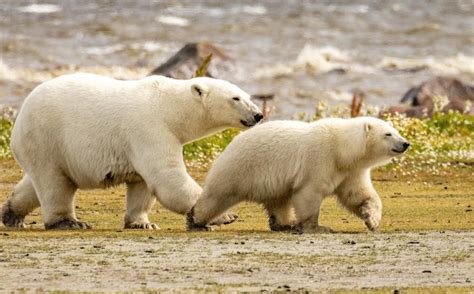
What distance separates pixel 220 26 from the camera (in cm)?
6238

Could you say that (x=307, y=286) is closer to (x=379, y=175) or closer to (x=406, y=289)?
(x=406, y=289)

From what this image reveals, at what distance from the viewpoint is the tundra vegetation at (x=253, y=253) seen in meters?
10.2

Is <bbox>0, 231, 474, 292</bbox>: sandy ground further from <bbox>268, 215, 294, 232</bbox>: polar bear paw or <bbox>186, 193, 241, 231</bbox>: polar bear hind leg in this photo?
<bbox>268, 215, 294, 232</bbox>: polar bear paw

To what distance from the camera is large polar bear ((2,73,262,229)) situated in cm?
1361

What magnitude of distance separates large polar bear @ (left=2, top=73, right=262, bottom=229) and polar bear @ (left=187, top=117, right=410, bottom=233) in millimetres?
238

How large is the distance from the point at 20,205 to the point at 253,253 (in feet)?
11.5

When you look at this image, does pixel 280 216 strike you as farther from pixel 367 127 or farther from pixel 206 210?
pixel 367 127

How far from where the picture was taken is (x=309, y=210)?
13.3m

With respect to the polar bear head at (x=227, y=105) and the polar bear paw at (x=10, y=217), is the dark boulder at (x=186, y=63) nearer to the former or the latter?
the polar bear paw at (x=10, y=217)

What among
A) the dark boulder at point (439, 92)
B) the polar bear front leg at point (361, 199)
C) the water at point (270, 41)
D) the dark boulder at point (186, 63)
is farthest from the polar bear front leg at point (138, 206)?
the water at point (270, 41)

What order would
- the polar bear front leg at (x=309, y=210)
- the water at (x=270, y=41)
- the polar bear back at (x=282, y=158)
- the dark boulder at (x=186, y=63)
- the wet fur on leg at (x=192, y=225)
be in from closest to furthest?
the polar bear front leg at (x=309, y=210) < the polar bear back at (x=282, y=158) < the wet fur on leg at (x=192, y=225) < the dark boulder at (x=186, y=63) < the water at (x=270, y=41)

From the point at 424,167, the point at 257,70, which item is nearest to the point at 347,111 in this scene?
the point at 424,167

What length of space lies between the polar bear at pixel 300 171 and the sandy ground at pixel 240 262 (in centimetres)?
49

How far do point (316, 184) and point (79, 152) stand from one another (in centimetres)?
221
